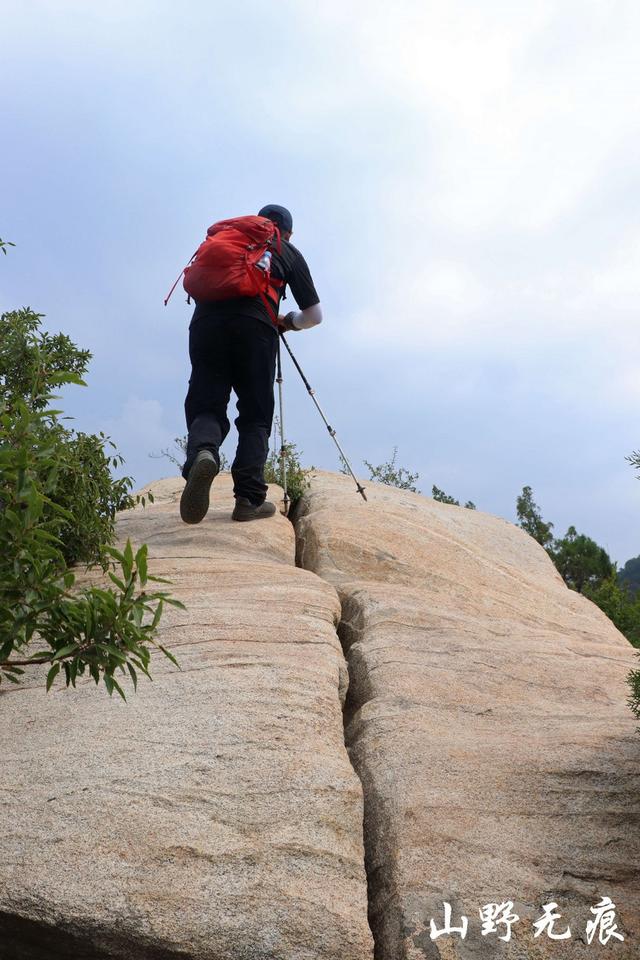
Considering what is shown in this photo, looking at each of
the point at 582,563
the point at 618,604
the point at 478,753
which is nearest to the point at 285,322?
the point at 478,753

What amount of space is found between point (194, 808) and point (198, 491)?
405 cm

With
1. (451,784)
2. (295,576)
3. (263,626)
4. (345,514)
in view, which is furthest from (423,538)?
(451,784)

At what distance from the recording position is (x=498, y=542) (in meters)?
12.8

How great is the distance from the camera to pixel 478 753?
5594 mm

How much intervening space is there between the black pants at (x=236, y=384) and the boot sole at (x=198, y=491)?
0.30 m

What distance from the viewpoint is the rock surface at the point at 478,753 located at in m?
4.55

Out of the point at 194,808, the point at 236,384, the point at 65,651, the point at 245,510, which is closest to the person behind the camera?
the point at 65,651

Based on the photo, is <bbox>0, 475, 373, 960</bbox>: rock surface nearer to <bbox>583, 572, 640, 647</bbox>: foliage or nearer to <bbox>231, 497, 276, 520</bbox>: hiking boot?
<bbox>231, 497, 276, 520</bbox>: hiking boot

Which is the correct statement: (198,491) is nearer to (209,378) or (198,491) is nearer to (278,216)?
(209,378)

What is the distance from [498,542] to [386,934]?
869 cm

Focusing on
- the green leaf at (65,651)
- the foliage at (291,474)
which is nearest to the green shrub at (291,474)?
the foliage at (291,474)

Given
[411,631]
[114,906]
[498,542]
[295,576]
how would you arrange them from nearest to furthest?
[114,906]
[411,631]
[295,576]
[498,542]

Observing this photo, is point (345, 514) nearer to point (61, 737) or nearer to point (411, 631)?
point (411, 631)

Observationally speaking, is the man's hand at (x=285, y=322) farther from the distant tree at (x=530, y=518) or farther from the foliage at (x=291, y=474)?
the distant tree at (x=530, y=518)
